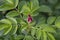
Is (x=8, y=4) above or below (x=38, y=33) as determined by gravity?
above

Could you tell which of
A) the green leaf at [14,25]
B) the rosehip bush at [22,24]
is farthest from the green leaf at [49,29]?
the green leaf at [14,25]

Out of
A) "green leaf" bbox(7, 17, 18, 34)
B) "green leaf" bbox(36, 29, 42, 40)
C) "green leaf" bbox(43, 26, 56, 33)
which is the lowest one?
"green leaf" bbox(36, 29, 42, 40)

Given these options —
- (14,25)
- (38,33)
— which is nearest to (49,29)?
(38,33)

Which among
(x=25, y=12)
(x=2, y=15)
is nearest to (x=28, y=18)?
(x=25, y=12)

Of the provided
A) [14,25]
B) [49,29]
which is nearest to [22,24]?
[14,25]

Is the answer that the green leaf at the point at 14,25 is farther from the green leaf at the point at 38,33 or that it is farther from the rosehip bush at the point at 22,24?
the green leaf at the point at 38,33

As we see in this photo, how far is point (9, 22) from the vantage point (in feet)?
3.47

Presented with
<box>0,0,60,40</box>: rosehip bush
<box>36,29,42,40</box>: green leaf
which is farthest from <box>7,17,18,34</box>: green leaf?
<box>36,29,42,40</box>: green leaf

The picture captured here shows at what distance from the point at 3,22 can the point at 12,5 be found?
4.5 inches

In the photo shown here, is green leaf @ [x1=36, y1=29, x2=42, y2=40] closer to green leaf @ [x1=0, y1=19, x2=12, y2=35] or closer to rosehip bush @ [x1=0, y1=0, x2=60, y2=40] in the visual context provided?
rosehip bush @ [x1=0, y1=0, x2=60, y2=40]

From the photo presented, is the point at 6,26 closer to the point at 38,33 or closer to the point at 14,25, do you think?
the point at 14,25

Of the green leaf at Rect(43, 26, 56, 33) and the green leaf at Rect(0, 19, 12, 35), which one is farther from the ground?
the green leaf at Rect(0, 19, 12, 35)

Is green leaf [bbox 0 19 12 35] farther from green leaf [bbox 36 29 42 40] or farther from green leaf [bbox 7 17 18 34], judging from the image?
green leaf [bbox 36 29 42 40]

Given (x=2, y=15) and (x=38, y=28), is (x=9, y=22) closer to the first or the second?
(x=38, y=28)
